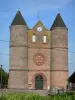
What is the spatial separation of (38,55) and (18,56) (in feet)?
16.1

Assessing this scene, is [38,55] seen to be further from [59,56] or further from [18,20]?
[18,20]

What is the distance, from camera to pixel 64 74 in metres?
73.6

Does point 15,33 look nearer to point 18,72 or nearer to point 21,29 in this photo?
point 21,29

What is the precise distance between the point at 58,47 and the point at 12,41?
338 inches

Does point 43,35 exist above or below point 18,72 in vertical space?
above

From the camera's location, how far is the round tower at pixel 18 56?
72438 millimetres

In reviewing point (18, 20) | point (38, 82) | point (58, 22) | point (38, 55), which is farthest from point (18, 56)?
point (58, 22)

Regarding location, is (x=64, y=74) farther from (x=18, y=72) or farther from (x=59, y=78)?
(x=18, y=72)

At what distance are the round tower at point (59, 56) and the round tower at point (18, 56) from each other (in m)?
5.05

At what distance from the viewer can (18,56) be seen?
73.1 meters

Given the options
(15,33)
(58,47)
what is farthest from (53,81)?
(15,33)

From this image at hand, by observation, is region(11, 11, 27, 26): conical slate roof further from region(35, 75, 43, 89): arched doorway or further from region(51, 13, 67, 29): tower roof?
region(35, 75, 43, 89): arched doorway

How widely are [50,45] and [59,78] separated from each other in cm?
708

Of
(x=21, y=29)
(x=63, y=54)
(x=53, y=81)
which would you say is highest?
(x=21, y=29)
